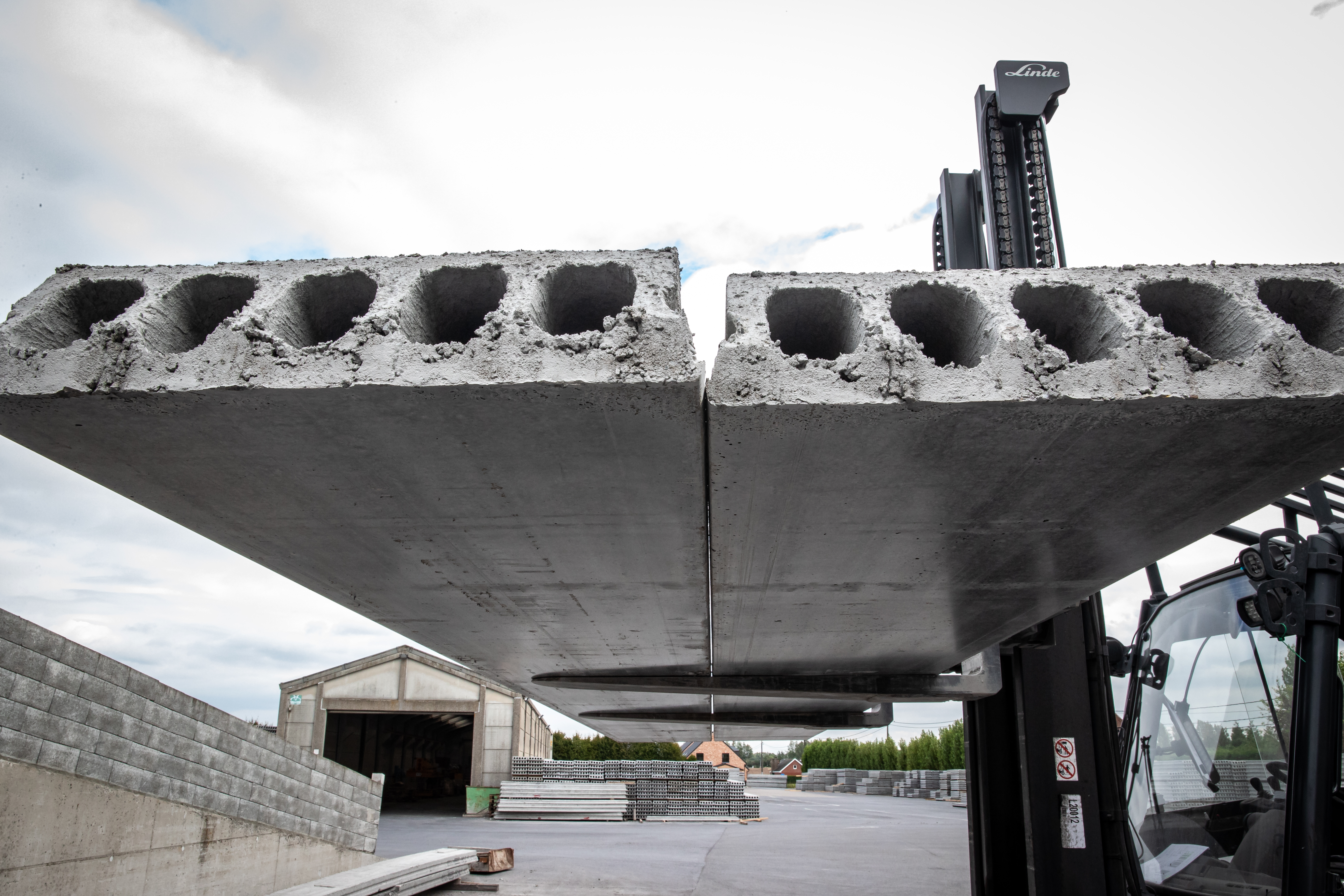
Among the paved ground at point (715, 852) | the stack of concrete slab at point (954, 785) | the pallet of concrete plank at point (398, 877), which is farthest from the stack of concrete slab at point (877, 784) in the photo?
the pallet of concrete plank at point (398, 877)

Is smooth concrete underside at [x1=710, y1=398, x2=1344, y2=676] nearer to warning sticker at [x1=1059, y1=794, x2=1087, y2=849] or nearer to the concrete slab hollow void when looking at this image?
the concrete slab hollow void

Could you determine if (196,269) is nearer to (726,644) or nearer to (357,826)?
(726,644)

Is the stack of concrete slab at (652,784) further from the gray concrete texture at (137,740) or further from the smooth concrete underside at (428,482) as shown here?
the smooth concrete underside at (428,482)

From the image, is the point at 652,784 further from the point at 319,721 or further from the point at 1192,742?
the point at 1192,742

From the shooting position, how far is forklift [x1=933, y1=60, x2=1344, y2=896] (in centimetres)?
363

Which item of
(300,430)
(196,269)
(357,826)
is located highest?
(196,269)

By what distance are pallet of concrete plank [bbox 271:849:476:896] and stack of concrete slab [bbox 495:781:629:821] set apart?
39.5 feet

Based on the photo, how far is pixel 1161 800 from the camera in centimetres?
519

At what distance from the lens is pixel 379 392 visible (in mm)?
1808

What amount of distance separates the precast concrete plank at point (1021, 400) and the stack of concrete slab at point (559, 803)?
21.4 m

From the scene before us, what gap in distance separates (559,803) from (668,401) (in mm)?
22580

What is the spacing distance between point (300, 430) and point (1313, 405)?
239cm

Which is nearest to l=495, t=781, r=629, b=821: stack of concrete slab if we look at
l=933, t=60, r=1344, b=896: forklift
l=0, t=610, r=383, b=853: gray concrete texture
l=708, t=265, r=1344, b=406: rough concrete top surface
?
l=0, t=610, r=383, b=853: gray concrete texture

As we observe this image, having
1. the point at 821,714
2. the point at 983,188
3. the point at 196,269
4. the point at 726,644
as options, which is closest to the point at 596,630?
the point at 726,644
